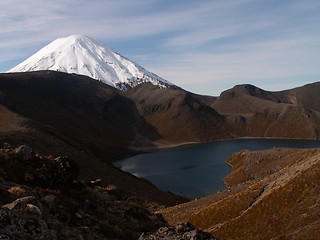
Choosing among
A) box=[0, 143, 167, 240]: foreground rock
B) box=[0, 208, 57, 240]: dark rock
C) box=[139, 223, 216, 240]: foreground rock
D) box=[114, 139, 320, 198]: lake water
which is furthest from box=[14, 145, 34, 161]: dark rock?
box=[114, 139, 320, 198]: lake water

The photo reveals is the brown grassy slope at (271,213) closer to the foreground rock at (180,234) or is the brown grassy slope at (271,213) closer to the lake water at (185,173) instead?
the foreground rock at (180,234)

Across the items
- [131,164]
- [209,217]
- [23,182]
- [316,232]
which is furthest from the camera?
[131,164]


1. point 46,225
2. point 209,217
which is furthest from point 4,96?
point 46,225

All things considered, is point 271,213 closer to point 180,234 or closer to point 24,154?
point 180,234

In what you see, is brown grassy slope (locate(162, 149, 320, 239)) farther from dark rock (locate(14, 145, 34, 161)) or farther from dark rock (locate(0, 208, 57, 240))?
dark rock (locate(14, 145, 34, 161))

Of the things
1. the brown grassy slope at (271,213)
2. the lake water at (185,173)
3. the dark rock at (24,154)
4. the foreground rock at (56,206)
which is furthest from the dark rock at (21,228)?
the lake water at (185,173)

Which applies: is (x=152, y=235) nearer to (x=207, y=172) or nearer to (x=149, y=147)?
(x=207, y=172)

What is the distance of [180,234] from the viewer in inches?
487

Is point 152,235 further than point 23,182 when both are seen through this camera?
No

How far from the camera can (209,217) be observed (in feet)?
92.5

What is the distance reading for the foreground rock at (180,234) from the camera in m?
11.7

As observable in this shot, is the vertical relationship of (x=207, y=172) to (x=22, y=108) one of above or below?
below

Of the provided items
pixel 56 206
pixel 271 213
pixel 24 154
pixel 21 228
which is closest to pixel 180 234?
pixel 56 206

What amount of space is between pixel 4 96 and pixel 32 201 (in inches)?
6604
